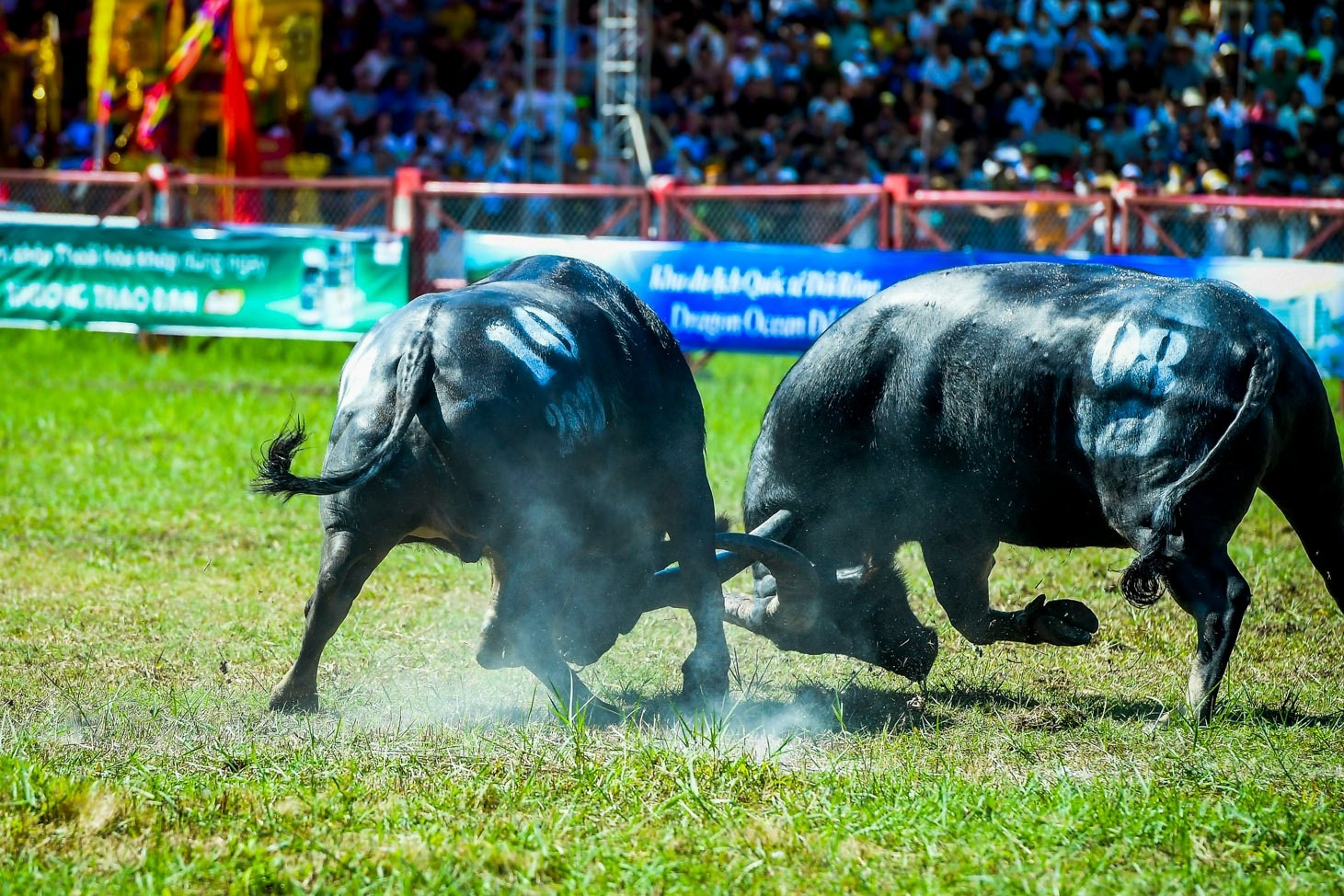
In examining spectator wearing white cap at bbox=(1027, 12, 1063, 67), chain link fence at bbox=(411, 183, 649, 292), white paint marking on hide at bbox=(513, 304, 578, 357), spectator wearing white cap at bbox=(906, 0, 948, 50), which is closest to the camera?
white paint marking on hide at bbox=(513, 304, 578, 357)

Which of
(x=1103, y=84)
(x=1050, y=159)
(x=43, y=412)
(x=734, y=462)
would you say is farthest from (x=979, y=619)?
(x=1103, y=84)

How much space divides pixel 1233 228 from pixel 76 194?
11154 mm

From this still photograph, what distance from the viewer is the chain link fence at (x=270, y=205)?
1444 centimetres

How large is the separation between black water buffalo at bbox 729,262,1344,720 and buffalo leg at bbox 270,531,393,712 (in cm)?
130

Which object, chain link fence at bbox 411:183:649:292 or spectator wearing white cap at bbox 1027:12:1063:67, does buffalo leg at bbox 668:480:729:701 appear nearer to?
chain link fence at bbox 411:183:649:292

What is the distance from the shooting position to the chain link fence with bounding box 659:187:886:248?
12656mm

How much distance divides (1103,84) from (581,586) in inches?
597

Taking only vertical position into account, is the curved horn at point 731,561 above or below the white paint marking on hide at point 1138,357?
below

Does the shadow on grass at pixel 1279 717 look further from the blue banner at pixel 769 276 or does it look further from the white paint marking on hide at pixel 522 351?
the blue banner at pixel 769 276

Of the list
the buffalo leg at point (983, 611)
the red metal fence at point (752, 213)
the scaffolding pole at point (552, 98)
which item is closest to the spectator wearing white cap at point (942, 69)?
the scaffolding pole at point (552, 98)

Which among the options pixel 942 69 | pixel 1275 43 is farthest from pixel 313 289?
pixel 1275 43

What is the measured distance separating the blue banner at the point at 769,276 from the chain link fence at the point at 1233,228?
70 centimetres

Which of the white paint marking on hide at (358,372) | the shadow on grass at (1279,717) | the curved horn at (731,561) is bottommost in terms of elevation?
the shadow on grass at (1279,717)

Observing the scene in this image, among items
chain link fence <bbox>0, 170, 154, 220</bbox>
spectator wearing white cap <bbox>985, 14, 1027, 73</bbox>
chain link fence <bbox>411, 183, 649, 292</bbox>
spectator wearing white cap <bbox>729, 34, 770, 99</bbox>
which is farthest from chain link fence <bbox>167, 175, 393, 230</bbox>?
spectator wearing white cap <bbox>985, 14, 1027, 73</bbox>
